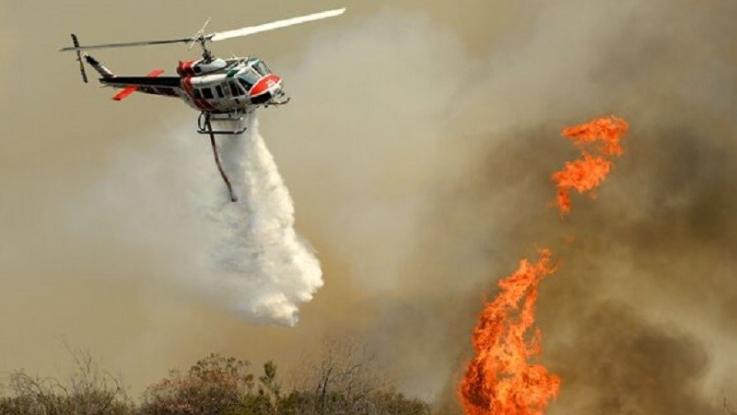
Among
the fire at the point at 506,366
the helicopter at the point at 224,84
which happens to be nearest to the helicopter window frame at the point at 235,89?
the helicopter at the point at 224,84

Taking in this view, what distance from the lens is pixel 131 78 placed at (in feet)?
264

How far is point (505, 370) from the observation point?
240 ft

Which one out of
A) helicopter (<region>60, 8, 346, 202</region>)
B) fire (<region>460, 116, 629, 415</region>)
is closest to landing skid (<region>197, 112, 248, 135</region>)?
helicopter (<region>60, 8, 346, 202</region>)

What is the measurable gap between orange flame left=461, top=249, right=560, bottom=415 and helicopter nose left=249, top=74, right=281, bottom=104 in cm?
1756

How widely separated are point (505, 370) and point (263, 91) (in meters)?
20.8

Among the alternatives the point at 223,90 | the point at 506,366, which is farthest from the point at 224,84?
the point at 506,366

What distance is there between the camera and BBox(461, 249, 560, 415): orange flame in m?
72.6

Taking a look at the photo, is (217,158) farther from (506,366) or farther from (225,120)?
(506,366)

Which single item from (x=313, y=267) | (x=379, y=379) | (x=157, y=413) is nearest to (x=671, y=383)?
(x=379, y=379)

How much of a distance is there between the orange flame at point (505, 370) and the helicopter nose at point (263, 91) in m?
17.6

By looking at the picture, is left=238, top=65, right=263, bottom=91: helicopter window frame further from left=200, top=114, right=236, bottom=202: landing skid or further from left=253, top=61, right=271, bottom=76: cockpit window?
left=200, top=114, right=236, bottom=202: landing skid

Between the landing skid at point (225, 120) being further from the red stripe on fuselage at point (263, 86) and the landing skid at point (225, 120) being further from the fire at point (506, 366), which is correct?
the fire at point (506, 366)

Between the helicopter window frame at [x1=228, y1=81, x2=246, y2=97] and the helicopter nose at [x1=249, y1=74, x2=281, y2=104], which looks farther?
the helicopter window frame at [x1=228, y1=81, x2=246, y2=97]

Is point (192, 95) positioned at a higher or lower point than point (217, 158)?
higher
